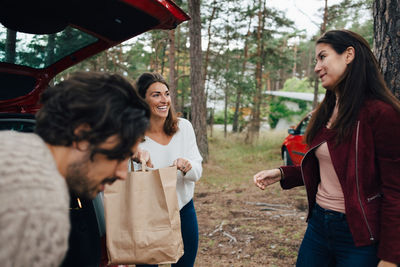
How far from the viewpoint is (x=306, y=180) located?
187 cm

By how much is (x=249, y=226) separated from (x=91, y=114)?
415 cm

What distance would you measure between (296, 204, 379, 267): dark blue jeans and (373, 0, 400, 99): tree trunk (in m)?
1.20

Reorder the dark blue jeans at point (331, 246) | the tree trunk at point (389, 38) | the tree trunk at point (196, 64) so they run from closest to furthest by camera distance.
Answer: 1. the dark blue jeans at point (331, 246)
2. the tree trunk at point (389, 38)
3. the tree trunk at point (196, 64)

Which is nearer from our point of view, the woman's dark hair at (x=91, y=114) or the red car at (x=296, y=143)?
the woman's dark hair at (x=91, y=114)

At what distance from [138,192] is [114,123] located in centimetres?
97

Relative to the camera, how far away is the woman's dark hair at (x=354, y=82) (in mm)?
1577

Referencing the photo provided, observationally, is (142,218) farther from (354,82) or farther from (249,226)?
(249,226)

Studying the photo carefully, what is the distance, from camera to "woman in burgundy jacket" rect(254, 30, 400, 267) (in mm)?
1453

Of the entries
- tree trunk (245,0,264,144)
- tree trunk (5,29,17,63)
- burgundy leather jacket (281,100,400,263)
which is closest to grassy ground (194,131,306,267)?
burgundy leather jacket (281,100,400,263)

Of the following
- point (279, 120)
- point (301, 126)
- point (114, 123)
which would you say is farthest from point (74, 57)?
point (279, 120)

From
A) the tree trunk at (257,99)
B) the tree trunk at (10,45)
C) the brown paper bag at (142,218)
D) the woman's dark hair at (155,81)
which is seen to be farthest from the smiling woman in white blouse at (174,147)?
the tree trunk at (257,99)

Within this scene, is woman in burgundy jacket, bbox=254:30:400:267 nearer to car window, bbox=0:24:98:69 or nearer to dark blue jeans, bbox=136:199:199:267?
dark blue jeans, bbox=136:199:199:267

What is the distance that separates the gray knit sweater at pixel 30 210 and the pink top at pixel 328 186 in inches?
55.5

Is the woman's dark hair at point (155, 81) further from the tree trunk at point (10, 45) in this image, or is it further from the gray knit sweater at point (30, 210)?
the gray knit sweater at point (30, 210)
